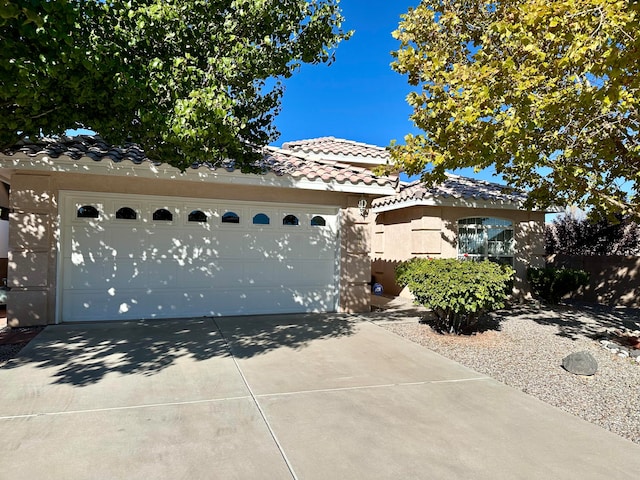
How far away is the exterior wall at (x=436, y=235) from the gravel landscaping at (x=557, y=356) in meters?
2.59

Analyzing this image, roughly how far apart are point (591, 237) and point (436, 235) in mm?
8091

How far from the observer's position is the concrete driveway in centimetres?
319

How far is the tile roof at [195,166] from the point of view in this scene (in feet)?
24.1

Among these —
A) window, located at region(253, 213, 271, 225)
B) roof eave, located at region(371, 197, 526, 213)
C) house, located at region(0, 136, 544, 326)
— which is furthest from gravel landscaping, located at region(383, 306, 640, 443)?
window, located at region(253, 213, 271, 225)

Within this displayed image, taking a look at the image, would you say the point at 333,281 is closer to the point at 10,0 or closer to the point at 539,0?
the point at 539,0

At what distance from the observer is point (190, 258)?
348 inches

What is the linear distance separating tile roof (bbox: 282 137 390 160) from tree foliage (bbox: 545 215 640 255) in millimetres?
7960

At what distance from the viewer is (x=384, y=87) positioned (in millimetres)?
15258

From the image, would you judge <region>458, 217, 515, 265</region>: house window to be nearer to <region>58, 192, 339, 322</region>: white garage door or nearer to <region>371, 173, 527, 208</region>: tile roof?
<region>371, 173, 527, 208</region>: tile roof

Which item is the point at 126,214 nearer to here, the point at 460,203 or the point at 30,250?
the point at 30,250

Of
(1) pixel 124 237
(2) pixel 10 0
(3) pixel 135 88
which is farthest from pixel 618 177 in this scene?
(1) pixel 124 237

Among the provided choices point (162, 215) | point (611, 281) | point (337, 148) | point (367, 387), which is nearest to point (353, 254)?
point (162, 215)

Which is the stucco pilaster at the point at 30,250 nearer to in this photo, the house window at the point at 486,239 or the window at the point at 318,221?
the window at the point at 318,221

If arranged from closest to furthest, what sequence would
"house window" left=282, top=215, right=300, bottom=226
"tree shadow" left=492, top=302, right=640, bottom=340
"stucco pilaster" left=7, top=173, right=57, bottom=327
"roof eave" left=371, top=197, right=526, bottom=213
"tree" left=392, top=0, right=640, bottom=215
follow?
"tree" left=392, top=0, right=640, bottom=215 → "stucco pilaster" left=7, top=173, right=57, bottom=327 → "tree shadow" left=492, top=302, right=640, bottom=340 → "house window" left=282, top=215, right=300, bottom=226 → "roof eave" left=371, top=197, right=526, bottom=213
